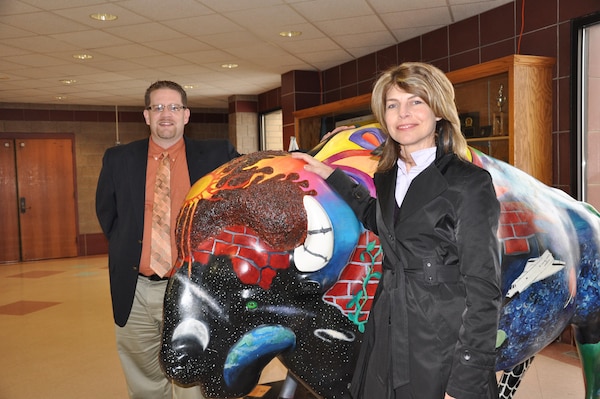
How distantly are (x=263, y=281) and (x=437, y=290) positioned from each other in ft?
1.34

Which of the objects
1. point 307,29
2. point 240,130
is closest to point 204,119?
point 240,130

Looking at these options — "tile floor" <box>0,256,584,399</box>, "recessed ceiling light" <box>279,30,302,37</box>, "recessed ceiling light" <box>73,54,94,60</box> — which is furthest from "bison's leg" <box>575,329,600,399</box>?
"recessed ceiling light" <box>73,54,94,60</box>

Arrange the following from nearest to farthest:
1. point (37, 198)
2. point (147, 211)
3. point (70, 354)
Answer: point (147, 211) < point (70, 354) < point (37, 198)

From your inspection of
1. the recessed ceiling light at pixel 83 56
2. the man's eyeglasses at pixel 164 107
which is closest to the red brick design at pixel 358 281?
the man's eyeglasses at pixel 164 107

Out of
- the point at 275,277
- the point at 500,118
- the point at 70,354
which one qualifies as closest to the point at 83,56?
the point at 70,354

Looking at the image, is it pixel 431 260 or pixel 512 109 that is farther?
pixel 512 109

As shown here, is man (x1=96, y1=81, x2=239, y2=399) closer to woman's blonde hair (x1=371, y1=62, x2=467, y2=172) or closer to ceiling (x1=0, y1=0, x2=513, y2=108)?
woman's blonde hair (x1=371, y1=62, x2=467, y2=172)

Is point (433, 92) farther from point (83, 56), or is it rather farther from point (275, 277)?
point (83, 56)

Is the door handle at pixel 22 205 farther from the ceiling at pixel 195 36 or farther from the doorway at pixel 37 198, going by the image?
the ceiling at pixel 195 36

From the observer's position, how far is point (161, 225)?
6.79ft

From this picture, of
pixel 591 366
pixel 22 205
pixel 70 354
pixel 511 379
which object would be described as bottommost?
pixel 70 354

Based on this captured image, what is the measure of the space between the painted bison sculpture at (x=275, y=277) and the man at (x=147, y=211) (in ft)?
2.29

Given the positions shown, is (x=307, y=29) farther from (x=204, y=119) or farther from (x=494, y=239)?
(x=204, y=119)

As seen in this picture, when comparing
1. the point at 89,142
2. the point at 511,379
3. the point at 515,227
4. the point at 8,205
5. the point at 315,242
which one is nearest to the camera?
the point at 315,242
